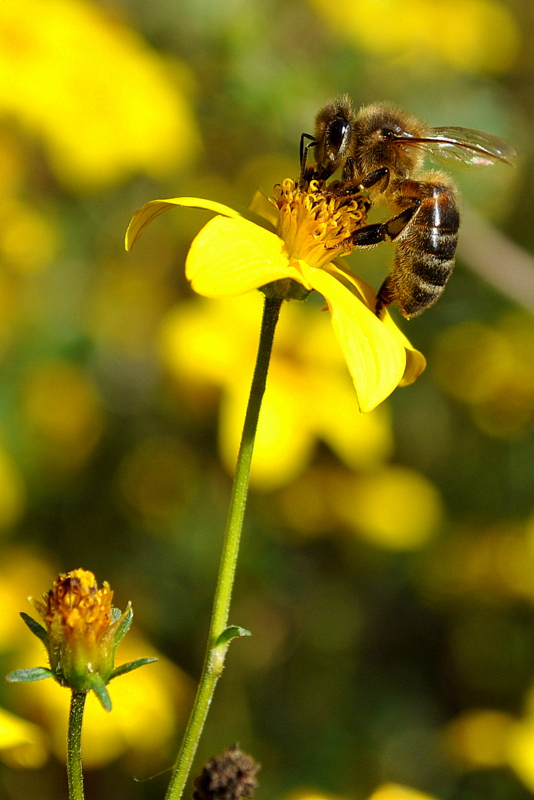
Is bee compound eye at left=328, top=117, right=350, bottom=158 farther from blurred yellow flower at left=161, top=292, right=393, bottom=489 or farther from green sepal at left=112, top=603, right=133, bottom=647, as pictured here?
blurred yellow flower at left=161, top=292, right=393, bottom=489

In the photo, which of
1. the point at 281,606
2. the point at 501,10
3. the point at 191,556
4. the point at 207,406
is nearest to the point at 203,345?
the point at 207,406

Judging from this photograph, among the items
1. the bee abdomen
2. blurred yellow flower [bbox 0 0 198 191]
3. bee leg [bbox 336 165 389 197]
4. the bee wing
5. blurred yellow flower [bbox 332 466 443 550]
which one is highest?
blurred yellow flower [bbox 0 0 198 191]

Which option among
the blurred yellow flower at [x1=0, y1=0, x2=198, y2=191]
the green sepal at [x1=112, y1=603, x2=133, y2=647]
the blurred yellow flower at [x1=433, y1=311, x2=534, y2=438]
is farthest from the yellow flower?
the blurred yellow flower at [x1=433, y1=311, x2=534, y2=438]

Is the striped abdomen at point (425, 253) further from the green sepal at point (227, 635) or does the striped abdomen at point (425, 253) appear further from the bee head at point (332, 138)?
the green sepal at point (227, 635)

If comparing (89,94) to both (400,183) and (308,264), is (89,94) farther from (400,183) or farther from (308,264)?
(308,264)

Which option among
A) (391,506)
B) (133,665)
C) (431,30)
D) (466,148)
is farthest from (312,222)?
(431,30)

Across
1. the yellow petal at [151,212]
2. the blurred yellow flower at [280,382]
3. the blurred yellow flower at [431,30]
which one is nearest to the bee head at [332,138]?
the yellow petal at [151,212]

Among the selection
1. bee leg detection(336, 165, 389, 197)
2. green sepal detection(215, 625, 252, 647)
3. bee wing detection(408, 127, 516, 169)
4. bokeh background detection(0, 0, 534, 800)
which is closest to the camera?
green sepal detection(215, 625, 252, 647)
